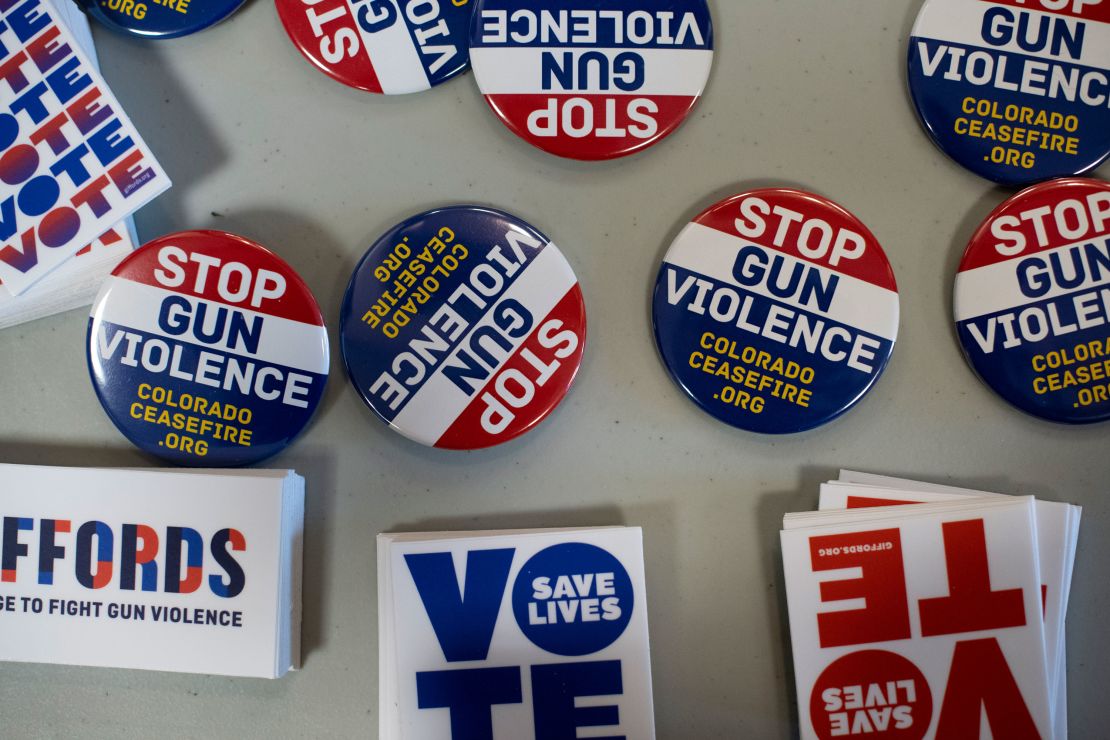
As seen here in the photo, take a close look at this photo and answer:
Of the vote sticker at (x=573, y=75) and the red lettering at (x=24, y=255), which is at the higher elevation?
the vote sticker at (x=573, y=75)

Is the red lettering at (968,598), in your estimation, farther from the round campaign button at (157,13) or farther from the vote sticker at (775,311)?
the round campaign button at (157,13)

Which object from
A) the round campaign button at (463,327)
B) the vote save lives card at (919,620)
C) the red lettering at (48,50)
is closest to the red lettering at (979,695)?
the vote save lives card at (919,620)

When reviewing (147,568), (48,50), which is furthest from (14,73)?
(147,568)

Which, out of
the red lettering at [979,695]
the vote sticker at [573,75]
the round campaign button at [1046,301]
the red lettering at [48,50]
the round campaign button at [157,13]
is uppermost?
the round campaign button at [157,13]

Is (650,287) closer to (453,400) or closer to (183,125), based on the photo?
(453,400)

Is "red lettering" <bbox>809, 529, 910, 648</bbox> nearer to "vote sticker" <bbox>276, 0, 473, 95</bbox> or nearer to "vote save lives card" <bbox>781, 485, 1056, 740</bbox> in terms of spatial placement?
"vote save lives card" <bbox>781, 485, 1056, 740</bbox>

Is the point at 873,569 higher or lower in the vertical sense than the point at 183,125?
lower

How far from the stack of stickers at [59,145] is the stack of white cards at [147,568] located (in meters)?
0.27

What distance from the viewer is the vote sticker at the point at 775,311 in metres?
0.99

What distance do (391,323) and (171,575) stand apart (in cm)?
40

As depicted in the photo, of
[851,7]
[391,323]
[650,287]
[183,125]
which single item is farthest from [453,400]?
[851,7]

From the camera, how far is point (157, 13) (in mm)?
1011

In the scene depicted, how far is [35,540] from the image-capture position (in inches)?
38.5

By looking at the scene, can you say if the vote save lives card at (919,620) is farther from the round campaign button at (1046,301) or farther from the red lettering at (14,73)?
the red lettering at (14,73)
